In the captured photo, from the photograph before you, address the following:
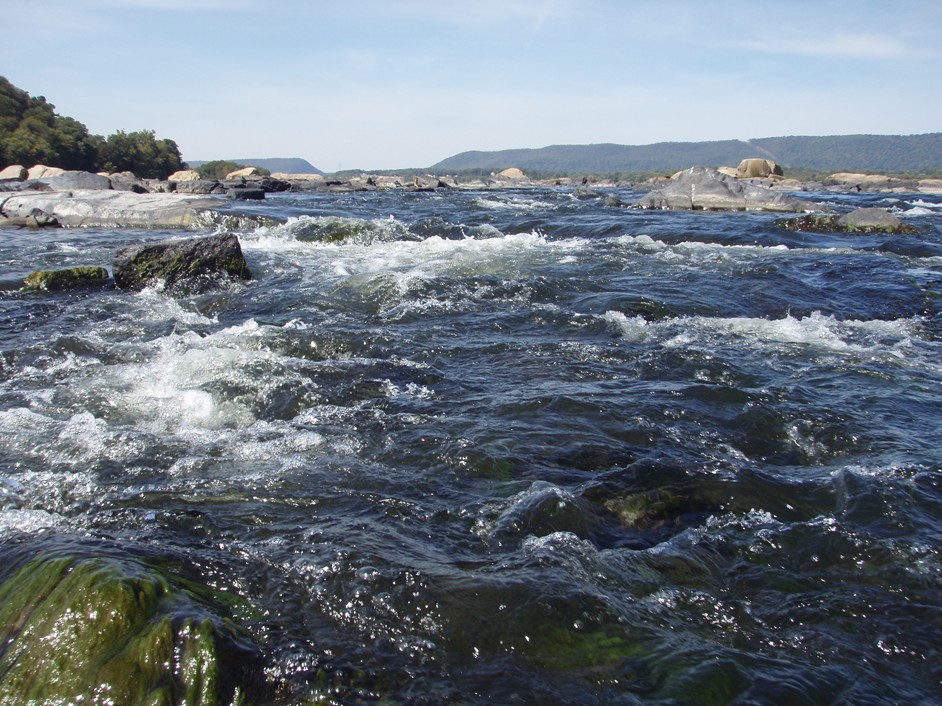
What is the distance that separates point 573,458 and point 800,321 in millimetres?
5031

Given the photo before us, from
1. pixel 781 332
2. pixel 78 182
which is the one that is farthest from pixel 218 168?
pixel 781 332

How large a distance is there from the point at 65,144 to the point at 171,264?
135 feet

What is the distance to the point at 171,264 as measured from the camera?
9.55m

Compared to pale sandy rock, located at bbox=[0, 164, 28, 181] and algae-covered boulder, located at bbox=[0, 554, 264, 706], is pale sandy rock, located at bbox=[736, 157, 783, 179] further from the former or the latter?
algae-covered boulder, located at bbox=[0, 554, 264, 706]

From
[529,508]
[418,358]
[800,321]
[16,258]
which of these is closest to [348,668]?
[529,508]

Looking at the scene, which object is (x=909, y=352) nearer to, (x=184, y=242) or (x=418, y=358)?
(x=418, y=358)

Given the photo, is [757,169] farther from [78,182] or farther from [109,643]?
[109,643]

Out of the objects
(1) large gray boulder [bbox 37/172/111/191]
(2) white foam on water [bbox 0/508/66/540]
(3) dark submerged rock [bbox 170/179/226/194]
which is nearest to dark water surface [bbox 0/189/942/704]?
(2) white foam on water [bbox 0/508/66/540]

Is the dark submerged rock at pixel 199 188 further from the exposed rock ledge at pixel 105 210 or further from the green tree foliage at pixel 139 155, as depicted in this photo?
the green tree foliage at pixel 139 155

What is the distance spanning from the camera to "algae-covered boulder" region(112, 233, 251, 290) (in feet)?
31.2

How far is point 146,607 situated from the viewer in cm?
235

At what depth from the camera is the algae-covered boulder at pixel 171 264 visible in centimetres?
950

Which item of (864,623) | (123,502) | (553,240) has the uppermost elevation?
(553,240)

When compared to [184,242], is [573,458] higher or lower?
lower
